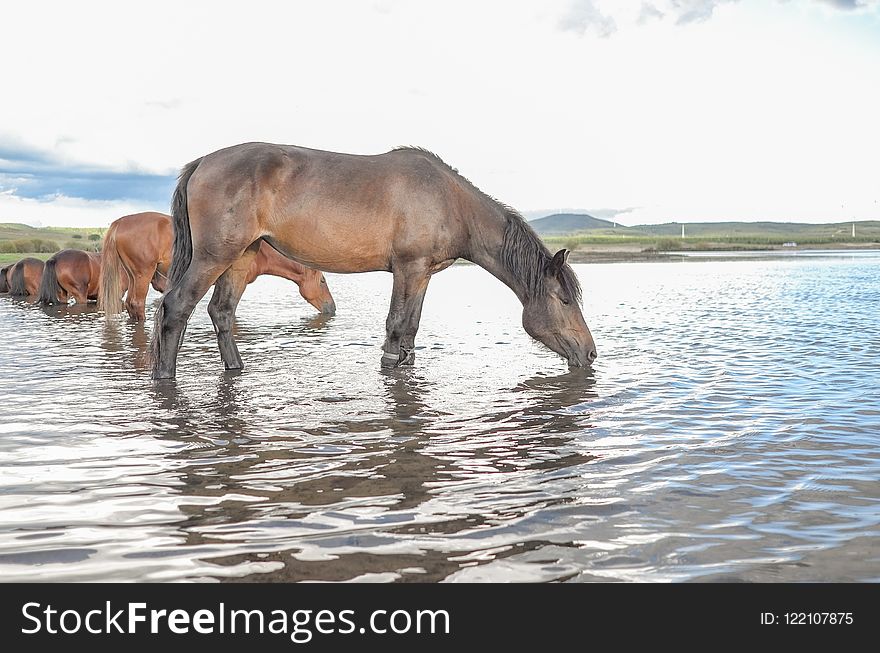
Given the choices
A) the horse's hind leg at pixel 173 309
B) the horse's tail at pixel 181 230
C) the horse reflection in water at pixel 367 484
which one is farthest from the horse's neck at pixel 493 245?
the horse's tail at pixel 181 230

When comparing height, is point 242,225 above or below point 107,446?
above

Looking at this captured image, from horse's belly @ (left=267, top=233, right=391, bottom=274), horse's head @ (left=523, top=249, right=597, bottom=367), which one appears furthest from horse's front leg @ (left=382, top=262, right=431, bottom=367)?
horse's head @ (left=523, top=249, right=597, bottom=367)

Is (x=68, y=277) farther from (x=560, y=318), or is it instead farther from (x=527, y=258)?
(x=560, y=318)

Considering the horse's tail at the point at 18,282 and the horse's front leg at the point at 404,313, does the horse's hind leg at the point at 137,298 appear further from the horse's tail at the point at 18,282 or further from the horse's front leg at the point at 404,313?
the horse's tail at the point at 18,282

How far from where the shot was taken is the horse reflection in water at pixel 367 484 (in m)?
2.93

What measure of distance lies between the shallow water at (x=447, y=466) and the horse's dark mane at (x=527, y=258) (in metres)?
0.97

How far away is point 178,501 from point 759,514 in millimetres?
2900

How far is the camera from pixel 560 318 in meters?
8.18

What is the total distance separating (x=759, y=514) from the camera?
3.41m

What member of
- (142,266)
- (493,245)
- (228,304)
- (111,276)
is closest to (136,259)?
(142,266)
